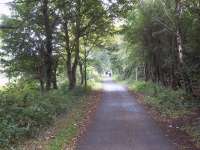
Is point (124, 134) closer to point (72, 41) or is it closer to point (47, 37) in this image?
point (47, 37)

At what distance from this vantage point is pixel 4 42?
2848cm

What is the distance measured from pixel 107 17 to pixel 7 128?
72.5 feet

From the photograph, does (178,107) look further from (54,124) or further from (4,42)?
(4,42)

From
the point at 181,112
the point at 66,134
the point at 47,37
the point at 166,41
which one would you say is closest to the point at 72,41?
the point at 166,41

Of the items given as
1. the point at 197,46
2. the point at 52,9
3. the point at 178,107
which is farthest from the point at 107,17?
the point at 178,107

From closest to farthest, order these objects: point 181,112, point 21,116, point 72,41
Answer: point 21,116 < point 181,112 < point 72,41

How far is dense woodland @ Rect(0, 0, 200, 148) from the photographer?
19906 mm

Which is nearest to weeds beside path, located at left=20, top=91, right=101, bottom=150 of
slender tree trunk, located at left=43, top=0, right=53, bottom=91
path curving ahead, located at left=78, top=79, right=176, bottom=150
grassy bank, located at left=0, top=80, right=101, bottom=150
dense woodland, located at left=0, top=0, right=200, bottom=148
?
grassy bank, located at left=0, top=80, right=101, bottom=150

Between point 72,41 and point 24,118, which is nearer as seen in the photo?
point 24,118

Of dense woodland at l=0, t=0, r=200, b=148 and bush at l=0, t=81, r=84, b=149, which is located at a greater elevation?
dense woodland at l=0, t=0, r=200, b=148

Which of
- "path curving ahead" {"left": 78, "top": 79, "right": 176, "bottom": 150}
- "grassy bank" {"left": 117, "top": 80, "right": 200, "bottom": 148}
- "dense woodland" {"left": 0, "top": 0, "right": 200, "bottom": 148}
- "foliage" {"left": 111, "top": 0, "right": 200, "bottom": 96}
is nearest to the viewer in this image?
"path curving ahead" {"left": 78, "top": 79, "right": 176, "bottom": 150}

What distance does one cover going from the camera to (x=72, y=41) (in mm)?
34000

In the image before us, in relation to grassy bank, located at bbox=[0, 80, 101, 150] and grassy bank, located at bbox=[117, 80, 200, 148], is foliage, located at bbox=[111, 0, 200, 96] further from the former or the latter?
grassy bank, located at bbox=[0, 80, 101, 150]

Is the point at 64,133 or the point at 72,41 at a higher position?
the point at 72,41
